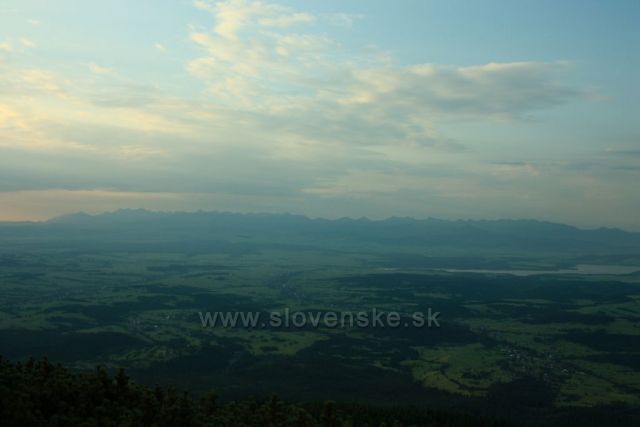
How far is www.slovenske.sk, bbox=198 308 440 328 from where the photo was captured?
6565 inches

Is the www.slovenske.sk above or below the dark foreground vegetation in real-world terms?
below

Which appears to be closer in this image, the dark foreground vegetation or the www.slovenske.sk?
the dark foreground vegetation

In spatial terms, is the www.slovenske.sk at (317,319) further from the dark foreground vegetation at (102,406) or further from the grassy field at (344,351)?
the dark foreground vegetation at (102,406)

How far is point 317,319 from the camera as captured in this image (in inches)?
6909

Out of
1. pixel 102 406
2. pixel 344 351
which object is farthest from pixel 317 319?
pixel 102 406

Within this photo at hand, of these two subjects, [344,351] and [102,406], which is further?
[344,351]

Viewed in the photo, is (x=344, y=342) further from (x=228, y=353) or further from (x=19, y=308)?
(x=19, y=308)

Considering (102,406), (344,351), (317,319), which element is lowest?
(344,351)

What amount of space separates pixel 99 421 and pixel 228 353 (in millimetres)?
105873

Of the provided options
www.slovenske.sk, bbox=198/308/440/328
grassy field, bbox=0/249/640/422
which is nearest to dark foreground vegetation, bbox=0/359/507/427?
Answer: grassy field, bbox=0/249/640/422

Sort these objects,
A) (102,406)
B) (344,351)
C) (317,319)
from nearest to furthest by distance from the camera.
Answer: (102,406) → (344,351) → (317,319)

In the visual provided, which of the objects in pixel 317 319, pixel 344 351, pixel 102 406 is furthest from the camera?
pixel 317 319

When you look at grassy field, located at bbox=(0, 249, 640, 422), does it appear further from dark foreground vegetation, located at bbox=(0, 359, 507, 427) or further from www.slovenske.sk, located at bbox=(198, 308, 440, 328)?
dark foreground vegetation, located at bbox=(0, 359, 507, 427)

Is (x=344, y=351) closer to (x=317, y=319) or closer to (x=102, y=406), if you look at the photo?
(x=317, y=319)
